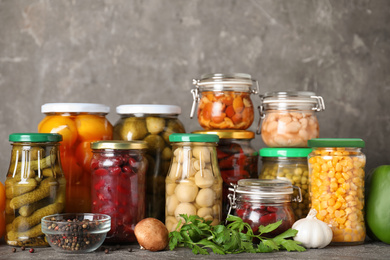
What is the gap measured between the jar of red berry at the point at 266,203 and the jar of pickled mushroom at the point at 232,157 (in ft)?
0.43

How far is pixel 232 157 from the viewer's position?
4.82 feet

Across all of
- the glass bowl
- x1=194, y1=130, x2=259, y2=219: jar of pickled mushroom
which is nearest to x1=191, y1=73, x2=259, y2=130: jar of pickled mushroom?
x1=194, y1=130, x2=259, y2=219: jar of pickled mushroom

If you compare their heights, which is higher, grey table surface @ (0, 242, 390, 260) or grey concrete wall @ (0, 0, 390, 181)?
grey concrete wall @ (0, 0, 390, 181)

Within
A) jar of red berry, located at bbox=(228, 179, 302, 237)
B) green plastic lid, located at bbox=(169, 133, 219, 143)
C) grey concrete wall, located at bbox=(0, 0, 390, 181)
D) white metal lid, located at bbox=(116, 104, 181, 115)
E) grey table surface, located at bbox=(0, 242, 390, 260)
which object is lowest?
grey table surface, located at bbox=(0, 242, 390, 260)

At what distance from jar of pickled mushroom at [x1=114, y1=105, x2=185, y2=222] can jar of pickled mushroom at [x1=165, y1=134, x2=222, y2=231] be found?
0.28 feet

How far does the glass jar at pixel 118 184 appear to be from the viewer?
131 cm

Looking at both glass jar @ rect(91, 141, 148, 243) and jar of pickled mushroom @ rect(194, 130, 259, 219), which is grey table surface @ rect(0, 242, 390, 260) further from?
jar of pickled mushroom @ rect(194, 130, 259, 219)

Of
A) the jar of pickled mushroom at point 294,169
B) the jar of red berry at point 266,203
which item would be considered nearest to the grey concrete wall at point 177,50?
the jar of pickled mushroom at point 294,169

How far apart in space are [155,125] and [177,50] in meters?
0.43

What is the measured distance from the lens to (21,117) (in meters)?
1.78

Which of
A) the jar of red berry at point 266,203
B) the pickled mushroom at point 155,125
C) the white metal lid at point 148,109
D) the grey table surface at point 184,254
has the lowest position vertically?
the grey table surface at point 184,254

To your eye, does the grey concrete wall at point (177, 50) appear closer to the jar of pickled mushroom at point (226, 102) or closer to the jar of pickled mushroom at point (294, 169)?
the jar of pickled mushroom at point (226, 102)

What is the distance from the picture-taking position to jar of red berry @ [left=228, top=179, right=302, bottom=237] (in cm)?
129

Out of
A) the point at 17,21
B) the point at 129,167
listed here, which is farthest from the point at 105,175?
the point at 17,21
